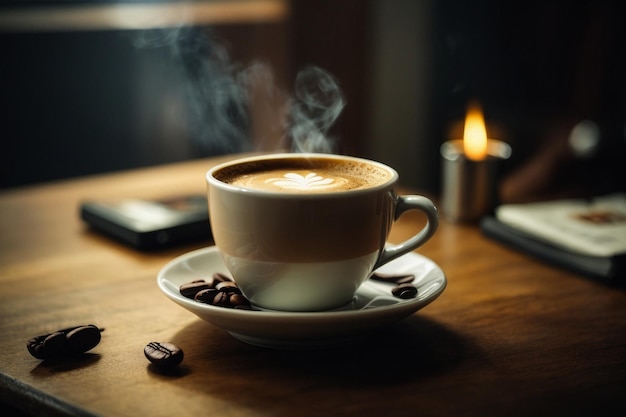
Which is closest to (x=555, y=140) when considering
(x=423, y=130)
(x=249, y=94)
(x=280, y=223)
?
(x=423, y=130)

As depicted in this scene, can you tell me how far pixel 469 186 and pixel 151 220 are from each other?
56 cm

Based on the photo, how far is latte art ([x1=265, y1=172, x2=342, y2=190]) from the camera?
88cm

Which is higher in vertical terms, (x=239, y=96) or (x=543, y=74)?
(x=543, y=74)

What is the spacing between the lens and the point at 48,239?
125 centimetres

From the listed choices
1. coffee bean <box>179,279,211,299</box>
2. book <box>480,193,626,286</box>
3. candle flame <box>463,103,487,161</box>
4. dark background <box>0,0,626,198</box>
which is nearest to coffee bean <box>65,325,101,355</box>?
coffee bean <box>179,279,211,299</box>

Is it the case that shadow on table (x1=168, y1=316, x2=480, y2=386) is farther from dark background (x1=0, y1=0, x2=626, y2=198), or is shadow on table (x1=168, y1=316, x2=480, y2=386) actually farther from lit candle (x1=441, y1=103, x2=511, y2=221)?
dark background (x1=0, y1=0, x2=626, y2=198)

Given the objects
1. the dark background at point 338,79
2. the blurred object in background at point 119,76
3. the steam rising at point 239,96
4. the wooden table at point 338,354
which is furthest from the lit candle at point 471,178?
the blurred object in background at point 119,76

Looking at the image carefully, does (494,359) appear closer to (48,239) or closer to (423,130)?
(48,239)

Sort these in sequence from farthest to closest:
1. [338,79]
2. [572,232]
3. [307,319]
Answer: [338,79], [572,232], [307,319]

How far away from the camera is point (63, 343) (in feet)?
2.56

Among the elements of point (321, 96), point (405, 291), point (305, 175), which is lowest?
point (321, 96)

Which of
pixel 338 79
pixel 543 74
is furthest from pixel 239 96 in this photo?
pixel 543 74

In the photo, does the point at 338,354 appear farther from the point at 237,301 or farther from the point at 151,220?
the point at 151,220

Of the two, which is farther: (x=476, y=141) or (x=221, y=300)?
(x=476, y=141)
